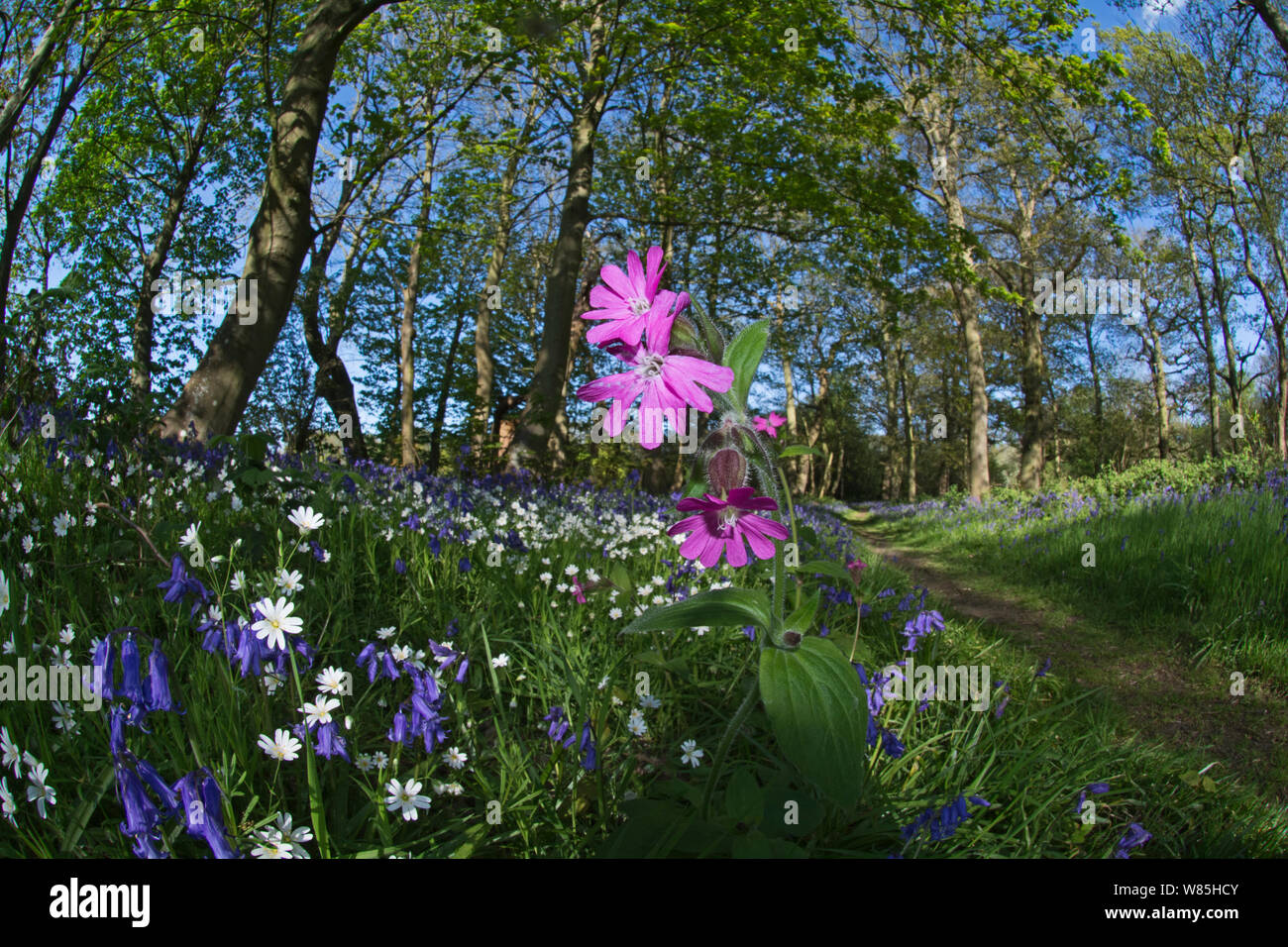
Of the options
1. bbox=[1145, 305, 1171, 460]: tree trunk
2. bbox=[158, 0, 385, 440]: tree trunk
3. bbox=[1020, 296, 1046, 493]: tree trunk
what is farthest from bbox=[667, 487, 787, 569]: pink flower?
bbox=[1145, 305, 1171, 460]: tree trunk

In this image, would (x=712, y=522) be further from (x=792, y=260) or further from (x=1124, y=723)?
(x=792, y=260)

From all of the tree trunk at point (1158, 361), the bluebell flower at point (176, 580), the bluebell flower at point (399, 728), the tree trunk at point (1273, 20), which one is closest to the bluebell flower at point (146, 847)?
the bluebell flower at point (399, 728)

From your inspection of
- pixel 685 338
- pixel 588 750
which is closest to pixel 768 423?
pixel 685 338

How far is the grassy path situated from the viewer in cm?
280

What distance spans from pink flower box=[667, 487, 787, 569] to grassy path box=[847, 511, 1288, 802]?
2289 millimetres

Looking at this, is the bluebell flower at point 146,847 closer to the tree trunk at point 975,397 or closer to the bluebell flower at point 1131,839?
the bluebell flower at point 1131,839

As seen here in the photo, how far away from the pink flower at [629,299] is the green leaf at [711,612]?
0.46m

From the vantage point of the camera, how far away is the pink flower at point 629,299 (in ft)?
3.58

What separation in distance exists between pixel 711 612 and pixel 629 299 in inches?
22.9

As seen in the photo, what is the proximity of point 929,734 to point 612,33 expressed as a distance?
10005 millimetres

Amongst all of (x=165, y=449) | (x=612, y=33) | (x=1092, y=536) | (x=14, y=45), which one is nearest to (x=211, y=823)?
(x=165, y=449)

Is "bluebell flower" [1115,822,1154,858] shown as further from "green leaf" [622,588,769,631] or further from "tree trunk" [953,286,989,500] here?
"tree trunk" [953,286,989,500]

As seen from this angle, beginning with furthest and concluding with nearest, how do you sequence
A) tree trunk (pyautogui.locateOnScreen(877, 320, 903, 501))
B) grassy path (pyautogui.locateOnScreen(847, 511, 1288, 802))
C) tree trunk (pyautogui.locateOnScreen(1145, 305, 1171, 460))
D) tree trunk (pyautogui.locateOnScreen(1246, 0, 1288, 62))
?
tree trunk (pyautogui.locateOnScreen(877, 320, 903, 501)), tree trunk (pyautogui.locateOnScreen(1145, 305, 1171, 460)), tree trunk (pyautogui.locateOnScreen(1246, 0, 1288, 62)), grassy path (pyautogui.locateOnScreen(847, 511, 1288, 802))
